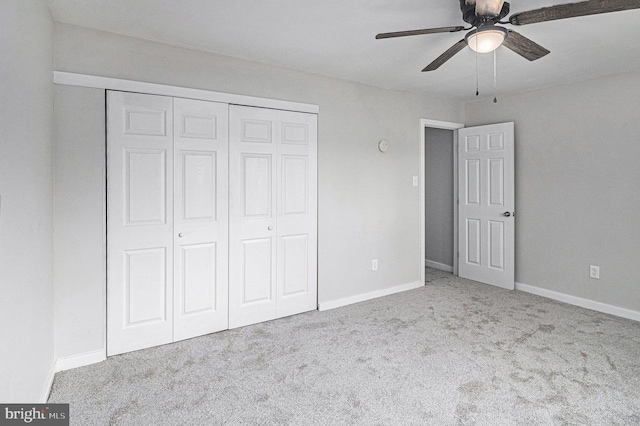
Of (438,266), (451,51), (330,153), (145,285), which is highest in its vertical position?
(451,51)

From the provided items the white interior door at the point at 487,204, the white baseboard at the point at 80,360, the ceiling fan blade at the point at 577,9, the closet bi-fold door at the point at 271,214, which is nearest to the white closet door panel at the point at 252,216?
the closet bi-fold door at the point at 271,214

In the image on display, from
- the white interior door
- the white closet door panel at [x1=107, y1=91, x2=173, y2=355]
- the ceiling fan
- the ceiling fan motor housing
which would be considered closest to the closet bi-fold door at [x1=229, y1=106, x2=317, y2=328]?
the white closet door panel at [x1=107, y1=91, x2=173, y2=355]

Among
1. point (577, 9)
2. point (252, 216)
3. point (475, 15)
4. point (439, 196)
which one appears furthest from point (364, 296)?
point (577, 9)

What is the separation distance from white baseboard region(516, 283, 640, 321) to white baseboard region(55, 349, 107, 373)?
4363 millimetres

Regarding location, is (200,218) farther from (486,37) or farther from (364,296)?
(486,37)

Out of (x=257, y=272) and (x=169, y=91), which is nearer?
(x=169, y=91)

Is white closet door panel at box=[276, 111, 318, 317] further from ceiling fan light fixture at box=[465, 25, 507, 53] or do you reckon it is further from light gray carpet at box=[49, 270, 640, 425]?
ceiling fan light fixture at box=[465, 25, 507, 53]

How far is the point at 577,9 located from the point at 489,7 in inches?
16.1

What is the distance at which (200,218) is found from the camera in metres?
3.03

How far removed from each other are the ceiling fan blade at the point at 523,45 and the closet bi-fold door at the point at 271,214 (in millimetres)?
1855

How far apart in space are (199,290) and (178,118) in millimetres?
1422

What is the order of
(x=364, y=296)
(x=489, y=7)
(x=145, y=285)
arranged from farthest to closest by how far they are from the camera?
(x=364, y=296)
(x=145, y=285)
(x=489, y=7)

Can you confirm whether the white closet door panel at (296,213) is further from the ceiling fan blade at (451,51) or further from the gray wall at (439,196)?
the gray wall at (439,196)

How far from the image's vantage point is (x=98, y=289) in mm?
2635
